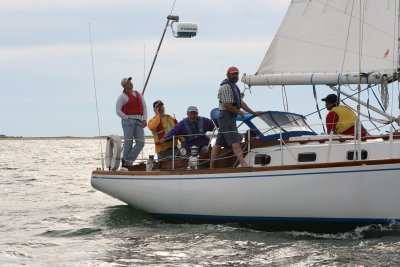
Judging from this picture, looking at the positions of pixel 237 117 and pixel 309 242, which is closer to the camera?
pixel 309 242

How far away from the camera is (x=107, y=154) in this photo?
1401cm

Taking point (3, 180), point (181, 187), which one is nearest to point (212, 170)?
point (181, 187)

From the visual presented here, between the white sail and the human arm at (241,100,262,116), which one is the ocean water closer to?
the human arm at (241,100,262,116)

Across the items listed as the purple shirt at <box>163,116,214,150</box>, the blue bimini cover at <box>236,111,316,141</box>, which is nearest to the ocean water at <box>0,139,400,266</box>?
the purple shirt at <box>163,116,214,150</box>

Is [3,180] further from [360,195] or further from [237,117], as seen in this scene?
[360,195]

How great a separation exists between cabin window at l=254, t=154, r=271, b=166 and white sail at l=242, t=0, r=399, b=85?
1571 mm

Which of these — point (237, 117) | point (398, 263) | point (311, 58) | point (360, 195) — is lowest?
point (398, 263)

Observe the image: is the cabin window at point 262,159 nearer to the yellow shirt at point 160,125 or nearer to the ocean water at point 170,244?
the ocean water at point 170,244

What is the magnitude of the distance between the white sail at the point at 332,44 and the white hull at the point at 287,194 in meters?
2.19

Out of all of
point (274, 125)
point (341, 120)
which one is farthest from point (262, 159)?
point (341, 120)

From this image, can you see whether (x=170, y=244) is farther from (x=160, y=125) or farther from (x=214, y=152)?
(x=160, y=125)

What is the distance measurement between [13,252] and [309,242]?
4.10 meters

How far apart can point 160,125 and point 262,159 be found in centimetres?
→ 272

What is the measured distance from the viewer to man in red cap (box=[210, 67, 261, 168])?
1173 cm
